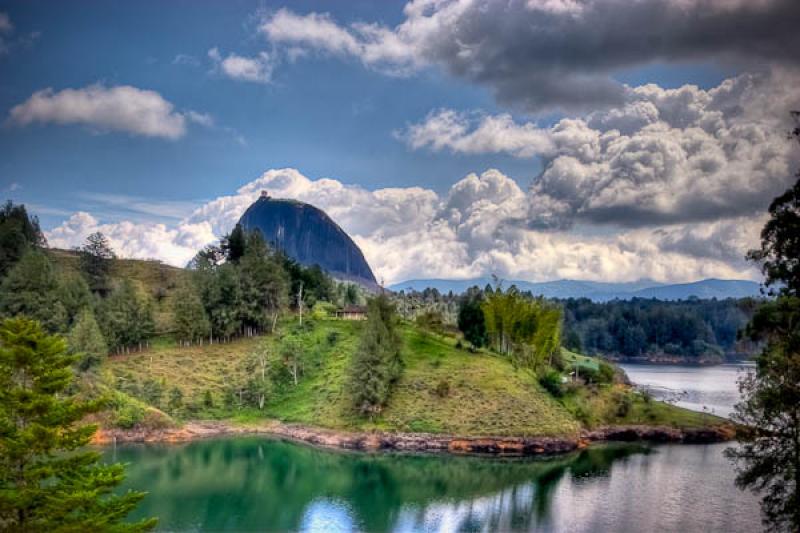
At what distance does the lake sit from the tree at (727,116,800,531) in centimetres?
1890

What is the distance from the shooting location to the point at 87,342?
274 ft

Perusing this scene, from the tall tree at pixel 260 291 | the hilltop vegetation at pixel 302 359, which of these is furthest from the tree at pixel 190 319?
the tall tree at pixel 260 291

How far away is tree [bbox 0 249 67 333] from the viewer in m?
87.5

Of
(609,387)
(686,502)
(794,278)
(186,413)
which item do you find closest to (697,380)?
(609,387)

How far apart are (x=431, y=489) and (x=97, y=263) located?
3479 inches

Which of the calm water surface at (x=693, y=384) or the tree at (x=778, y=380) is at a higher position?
the tree at (x=778, y=380)

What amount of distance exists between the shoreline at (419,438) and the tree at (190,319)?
2182cm

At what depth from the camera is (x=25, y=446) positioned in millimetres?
20688

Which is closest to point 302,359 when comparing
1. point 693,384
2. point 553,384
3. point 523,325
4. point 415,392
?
point 415,392

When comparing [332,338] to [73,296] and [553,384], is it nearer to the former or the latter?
[553,384]

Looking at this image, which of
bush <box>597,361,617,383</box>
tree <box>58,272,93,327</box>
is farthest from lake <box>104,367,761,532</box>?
tree <box>58,272,93,327</box>

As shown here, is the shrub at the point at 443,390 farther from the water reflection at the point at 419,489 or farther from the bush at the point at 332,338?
the bush at the point at 332,338

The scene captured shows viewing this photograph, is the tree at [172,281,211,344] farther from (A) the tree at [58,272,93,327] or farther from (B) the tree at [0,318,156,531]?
(B) the tree at [0,318,156,531]

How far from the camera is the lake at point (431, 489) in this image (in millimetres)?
47438
